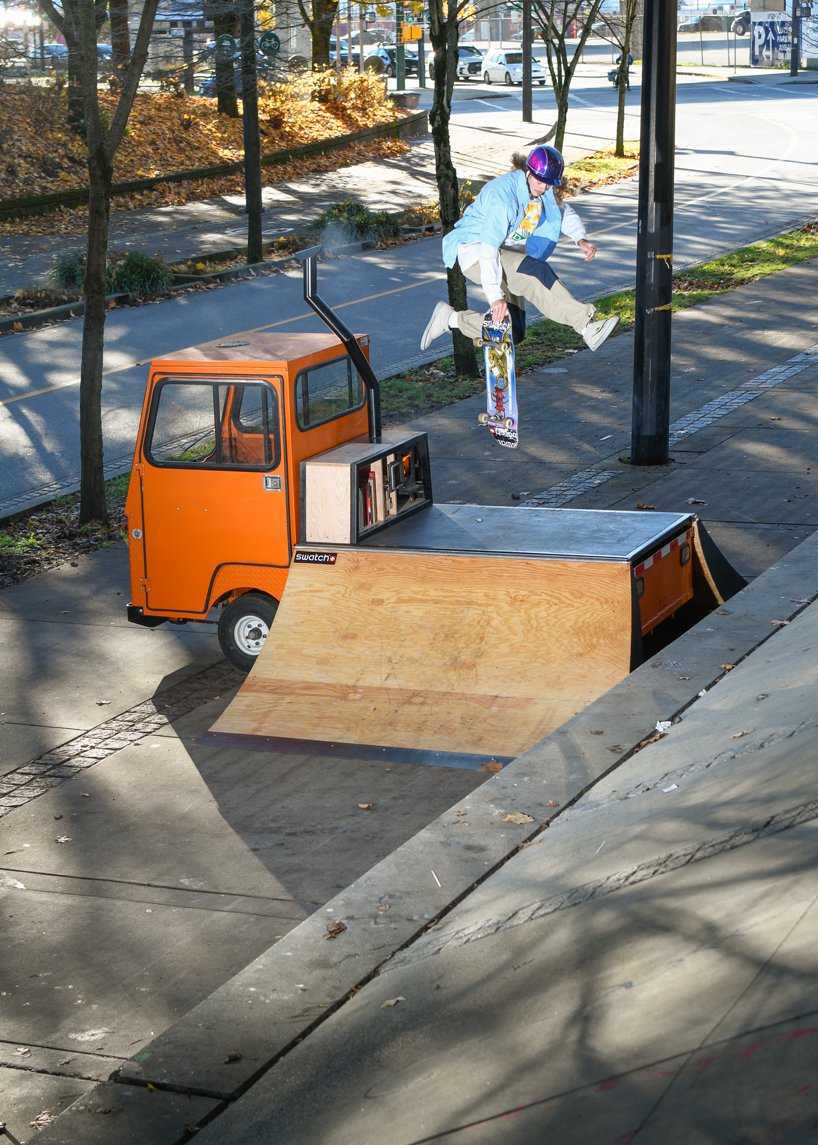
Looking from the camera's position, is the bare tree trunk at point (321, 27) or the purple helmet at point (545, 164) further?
the bare tree trunk at point (321, 27)

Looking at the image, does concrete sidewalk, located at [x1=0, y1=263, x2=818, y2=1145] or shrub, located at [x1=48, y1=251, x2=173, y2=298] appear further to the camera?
shrub, located at [x1=48, y1=251, x2=173, y2=298]

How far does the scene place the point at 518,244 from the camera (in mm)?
6355

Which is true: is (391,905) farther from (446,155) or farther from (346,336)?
(446,155)

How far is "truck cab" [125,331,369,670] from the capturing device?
28.0 feet

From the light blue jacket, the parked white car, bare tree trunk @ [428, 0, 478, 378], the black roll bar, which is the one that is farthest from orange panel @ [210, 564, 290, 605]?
the parked white car

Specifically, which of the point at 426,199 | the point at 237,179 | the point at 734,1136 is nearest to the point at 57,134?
the point at 237,179

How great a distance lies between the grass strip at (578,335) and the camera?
16.4 m

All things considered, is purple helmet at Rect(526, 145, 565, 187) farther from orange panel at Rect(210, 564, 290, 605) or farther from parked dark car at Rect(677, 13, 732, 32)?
parked dark car at Rect(677, 13, 732, 32)

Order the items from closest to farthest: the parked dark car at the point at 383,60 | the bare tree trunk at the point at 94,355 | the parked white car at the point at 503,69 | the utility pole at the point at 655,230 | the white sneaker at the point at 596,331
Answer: the white sneaker at the point at 596,331
the utility pole at the point at 655,230
the bare tree trunk at the point at 94,355
the parked dark car at the point at 383,60
the parked white car at the point at 503,69

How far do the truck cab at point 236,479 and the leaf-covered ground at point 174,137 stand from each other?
21970 mm

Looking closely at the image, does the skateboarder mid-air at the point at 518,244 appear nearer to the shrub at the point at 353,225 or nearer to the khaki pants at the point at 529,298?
the khaki pants at the point at 529,298

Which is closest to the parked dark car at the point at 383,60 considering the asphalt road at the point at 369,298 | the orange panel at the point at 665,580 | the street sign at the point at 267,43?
the asphalt road at the point at 369,298

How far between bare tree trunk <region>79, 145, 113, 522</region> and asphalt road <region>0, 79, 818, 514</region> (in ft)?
4.80

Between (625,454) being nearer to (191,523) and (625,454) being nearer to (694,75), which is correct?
(191,523)
